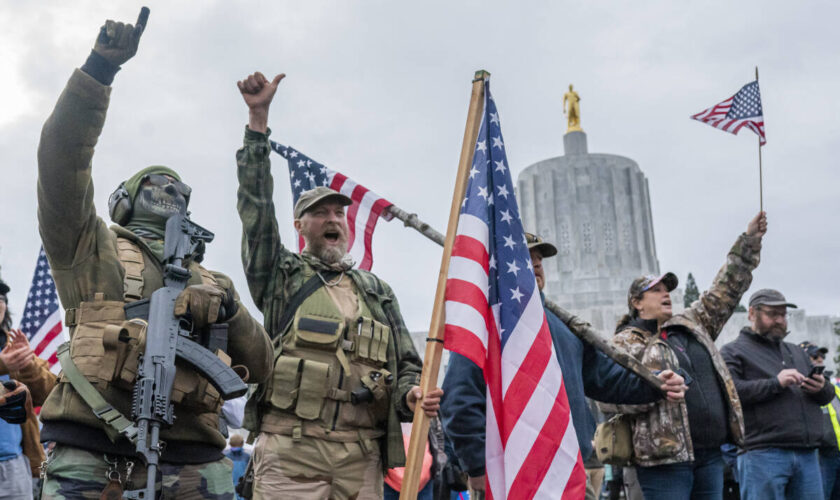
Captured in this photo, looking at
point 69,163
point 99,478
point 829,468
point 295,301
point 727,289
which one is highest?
point 727,289

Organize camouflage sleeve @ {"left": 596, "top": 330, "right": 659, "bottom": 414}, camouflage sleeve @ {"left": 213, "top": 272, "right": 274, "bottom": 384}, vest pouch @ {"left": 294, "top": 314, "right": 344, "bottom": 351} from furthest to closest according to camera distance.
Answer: camouflage sleeve @ {"left": 596, "top": 330, "right": 659, "bottom": 414}
vest pouch @ {"left": 294, "top": 314, "right": 344, "bottom": 351}
camouflage sleeve @ {"left": 213, "top": 272, "right": 274, "bottom": 384}

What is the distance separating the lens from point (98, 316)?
307cm

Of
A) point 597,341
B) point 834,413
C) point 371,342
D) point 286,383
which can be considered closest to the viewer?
point 286,383

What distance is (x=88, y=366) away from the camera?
9.79ft

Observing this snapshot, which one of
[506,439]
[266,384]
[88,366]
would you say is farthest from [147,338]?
[506,439]

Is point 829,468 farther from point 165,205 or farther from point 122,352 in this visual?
point 122,352

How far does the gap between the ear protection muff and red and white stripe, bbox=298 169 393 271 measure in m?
2.46

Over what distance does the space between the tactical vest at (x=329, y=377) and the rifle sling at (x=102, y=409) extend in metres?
1.07

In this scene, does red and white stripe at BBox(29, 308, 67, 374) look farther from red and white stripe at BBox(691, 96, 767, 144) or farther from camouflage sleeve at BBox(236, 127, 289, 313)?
red and white stripe at BBox(691, 96, 767, 144)

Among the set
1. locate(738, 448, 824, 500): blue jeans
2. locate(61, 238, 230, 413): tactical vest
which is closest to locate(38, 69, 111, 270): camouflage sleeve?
locate(61, 238, 230, 413): tactical vest

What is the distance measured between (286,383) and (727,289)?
151 inches

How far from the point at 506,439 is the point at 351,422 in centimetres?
74

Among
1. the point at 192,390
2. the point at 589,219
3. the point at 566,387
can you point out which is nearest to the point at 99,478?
the point at 192,390

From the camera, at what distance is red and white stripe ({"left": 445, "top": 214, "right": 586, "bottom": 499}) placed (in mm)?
3885
